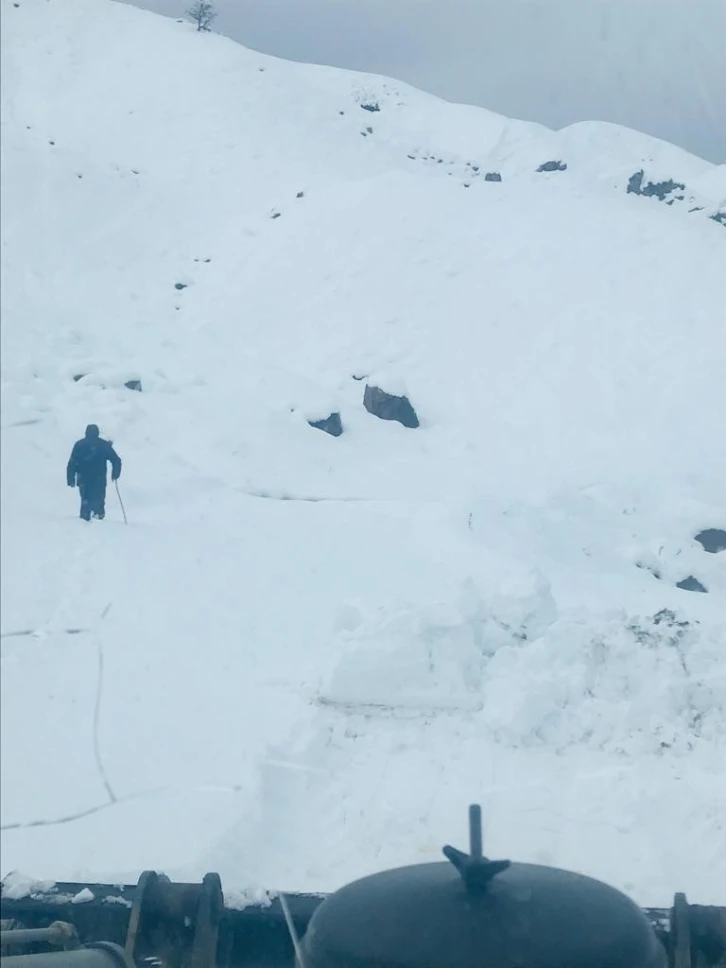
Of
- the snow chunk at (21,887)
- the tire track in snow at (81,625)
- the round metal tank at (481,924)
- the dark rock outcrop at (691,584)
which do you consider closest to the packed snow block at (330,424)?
the dark rock outcrop at (691,584)

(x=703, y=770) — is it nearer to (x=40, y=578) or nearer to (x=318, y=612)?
(x=318, y=612)

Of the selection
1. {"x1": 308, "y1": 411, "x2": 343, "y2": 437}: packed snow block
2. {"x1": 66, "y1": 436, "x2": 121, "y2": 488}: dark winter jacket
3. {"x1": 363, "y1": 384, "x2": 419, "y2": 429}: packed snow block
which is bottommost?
{"x1": 66, "y1": 436, "x2": 121, "y2": 488}: dark winter jacket

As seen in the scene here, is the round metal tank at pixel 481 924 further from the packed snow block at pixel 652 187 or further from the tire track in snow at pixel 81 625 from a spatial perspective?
the packed snow block at pixel 652 187

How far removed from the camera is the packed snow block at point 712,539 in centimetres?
1364

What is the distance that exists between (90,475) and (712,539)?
7751 mm

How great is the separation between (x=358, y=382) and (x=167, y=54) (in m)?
26.2

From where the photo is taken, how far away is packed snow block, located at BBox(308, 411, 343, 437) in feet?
54.9

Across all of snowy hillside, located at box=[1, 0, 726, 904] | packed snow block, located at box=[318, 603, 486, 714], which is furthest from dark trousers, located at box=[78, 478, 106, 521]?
packed snow block, located at box=[318, 603, 486, 714]

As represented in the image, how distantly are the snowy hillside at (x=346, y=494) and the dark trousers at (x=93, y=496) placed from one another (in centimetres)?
21

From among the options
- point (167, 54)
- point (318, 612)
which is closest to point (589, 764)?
point (318, 612)

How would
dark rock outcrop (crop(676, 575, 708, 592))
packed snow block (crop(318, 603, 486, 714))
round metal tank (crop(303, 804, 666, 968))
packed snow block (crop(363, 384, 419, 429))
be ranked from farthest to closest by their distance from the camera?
packed snow block (crop(363, 384, 419, 429))
dark rock outcrop (crop(676, 575, 708, 592))
packed snow block (crop(318, 603, 486, 714))
round metal tank (crop(303, 804, 666, 968))

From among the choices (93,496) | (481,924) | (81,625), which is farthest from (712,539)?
(481,924)

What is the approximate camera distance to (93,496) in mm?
11102

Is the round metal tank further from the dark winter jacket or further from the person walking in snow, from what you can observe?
the dark winter jacket
